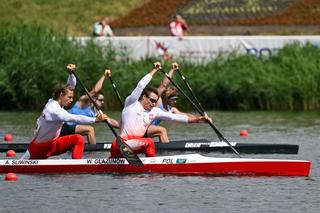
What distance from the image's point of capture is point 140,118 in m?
20.7

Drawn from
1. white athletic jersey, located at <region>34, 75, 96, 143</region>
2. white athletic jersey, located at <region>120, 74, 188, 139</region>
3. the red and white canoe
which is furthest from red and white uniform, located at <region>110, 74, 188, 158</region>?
white athletic jersey, located at <region>34, 75, 96, 143</region>

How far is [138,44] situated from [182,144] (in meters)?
13.1

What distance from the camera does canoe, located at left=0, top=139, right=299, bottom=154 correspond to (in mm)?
23562

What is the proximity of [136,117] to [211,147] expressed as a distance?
366 cm

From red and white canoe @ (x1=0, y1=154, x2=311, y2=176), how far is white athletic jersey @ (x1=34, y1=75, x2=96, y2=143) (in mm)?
488

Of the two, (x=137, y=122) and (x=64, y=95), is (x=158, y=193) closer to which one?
(x=137, y=122)

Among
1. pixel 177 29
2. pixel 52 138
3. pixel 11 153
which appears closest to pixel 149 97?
pixel 52 138

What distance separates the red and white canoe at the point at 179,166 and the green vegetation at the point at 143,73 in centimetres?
1357

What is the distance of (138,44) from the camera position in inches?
1447

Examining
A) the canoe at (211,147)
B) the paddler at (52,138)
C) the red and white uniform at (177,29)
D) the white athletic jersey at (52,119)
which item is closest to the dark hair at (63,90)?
the paddler at (52,138)

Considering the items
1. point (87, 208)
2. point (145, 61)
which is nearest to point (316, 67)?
point (145, 61)

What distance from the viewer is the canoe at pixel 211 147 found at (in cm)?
2356

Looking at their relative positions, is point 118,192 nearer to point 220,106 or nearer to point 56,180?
point 56,180

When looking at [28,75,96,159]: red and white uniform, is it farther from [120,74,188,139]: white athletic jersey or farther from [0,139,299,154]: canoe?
[0,139,299,154]: canoe
